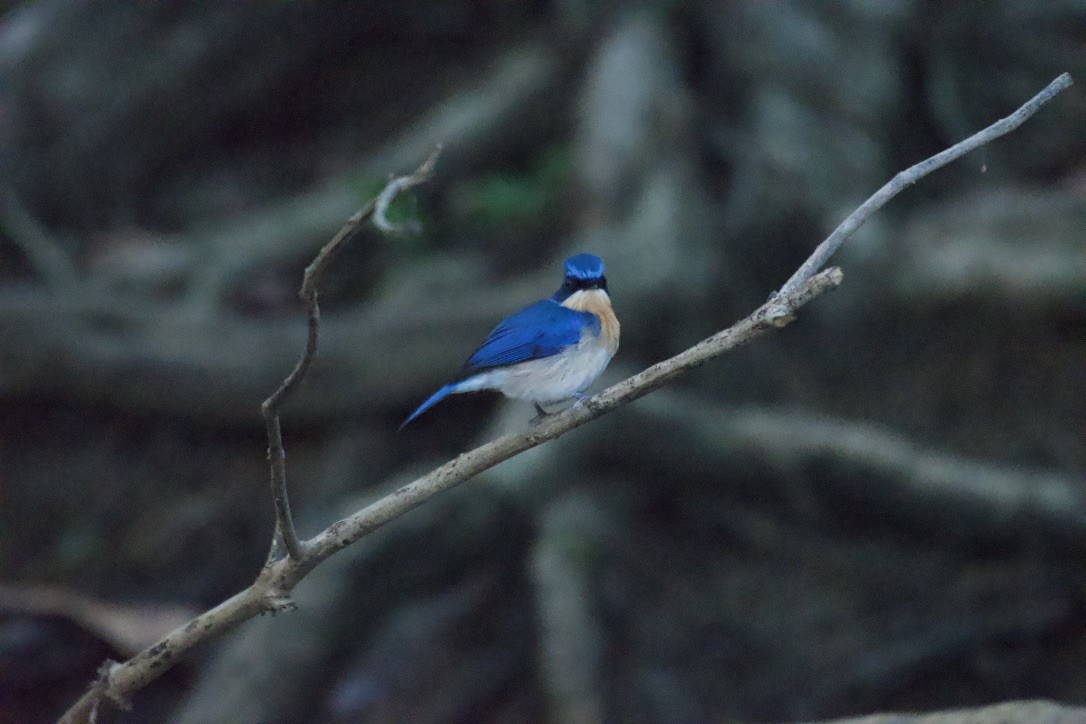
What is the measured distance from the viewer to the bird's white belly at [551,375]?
134 inches

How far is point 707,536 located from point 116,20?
4172mm

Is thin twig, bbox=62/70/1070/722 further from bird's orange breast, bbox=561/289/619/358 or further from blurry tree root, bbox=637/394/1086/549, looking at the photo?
blurry tree root, bbox=637/394/1086/549

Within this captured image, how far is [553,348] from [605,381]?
1.82 m

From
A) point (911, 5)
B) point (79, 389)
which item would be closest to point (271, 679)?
point (79, 389)

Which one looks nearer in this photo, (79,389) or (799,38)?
(79,389)

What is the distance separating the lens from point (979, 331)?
555cm

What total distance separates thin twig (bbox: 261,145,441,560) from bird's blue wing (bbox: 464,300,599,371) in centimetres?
90

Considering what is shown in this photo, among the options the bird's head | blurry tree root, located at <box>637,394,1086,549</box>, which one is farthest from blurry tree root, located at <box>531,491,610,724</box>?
the bird's head

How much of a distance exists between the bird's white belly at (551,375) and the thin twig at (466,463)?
0.64 m

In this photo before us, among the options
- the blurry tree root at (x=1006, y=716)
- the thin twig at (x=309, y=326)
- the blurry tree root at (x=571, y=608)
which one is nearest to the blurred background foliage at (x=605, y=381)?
the blurry tree root at (x=571, y=608)

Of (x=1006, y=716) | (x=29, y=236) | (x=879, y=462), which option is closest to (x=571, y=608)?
(x=879, y=462)

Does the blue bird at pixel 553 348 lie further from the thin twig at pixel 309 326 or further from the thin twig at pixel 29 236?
the thin twig at pixel 29 236

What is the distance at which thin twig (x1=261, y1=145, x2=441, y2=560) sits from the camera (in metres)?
2.12

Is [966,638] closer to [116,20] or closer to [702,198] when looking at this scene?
[702,198]
